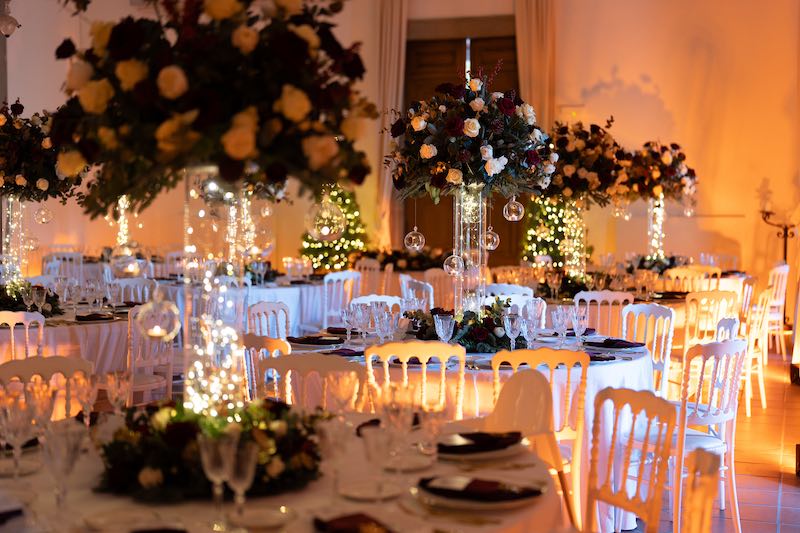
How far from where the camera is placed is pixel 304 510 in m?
2.67

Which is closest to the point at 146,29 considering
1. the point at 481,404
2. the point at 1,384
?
the point at 1,384

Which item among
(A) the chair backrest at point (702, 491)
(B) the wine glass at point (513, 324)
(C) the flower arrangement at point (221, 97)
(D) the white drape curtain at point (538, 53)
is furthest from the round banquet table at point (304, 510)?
(D) the white drape curtain at point (538, 53)

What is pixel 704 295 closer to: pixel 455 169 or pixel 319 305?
pixel 455 169

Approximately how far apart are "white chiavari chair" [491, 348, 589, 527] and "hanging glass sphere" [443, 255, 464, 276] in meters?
1.27

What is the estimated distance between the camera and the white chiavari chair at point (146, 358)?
6652 mm

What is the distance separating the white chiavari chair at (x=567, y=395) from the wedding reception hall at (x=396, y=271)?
2 centimetres

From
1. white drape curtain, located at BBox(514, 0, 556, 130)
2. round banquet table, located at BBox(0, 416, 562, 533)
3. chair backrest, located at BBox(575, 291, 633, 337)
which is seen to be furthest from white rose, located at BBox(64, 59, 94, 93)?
white drape curtain, located at BBox(514, 0, 556, 130)

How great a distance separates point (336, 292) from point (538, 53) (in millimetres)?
5459

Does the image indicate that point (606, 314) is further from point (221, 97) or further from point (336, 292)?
point (221, 97)

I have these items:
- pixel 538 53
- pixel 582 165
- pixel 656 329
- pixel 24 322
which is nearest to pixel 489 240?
pixel 656 329

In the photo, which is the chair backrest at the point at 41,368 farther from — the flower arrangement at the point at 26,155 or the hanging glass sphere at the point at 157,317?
the flower arrangement at the point at 26,155

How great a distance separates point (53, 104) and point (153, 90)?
1199 centimetres

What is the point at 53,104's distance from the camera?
14.0m

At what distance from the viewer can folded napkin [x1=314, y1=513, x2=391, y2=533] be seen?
247 cm
